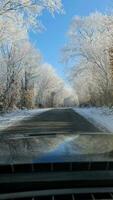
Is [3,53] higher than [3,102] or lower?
higher

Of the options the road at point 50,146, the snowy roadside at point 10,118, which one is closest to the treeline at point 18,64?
the snowy roadside at point 10,118

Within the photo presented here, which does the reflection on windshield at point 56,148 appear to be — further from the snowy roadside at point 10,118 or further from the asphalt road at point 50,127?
the snowy roadside at point 10,118

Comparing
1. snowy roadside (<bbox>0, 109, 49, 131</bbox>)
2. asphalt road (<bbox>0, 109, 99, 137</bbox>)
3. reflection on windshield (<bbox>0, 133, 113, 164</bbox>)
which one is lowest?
snowy roadside (<bbox>0, 109, 49, 131</bbox>)

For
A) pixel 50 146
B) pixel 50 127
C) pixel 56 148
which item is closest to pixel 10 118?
pixel 50 127

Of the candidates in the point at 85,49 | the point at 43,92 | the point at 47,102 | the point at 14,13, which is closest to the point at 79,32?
the point at 85,49

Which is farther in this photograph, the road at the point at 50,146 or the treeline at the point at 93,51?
the treeline at the point at 93,51

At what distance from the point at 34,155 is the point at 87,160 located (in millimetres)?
420

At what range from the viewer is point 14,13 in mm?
36562

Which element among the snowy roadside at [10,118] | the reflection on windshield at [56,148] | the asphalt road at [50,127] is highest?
the reflection on windshield at [56,148]

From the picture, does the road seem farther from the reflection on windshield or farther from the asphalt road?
the asphalt road

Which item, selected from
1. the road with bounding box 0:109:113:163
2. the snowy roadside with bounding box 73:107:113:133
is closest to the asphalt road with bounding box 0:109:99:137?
the snowy roadside with bounding box 73:107:113:133

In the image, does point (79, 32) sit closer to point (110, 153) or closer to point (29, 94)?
point (29, 94)

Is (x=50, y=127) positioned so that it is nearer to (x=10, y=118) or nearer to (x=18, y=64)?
(x=10, y=118)

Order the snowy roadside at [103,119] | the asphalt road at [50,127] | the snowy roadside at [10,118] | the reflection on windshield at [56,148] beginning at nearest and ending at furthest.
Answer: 1. the reflection on windshield at [56,148]
2. the asphalt road at [50,127]
3. the snowy roadside at [103,119]
4. the snowy roadside at [10,118]
